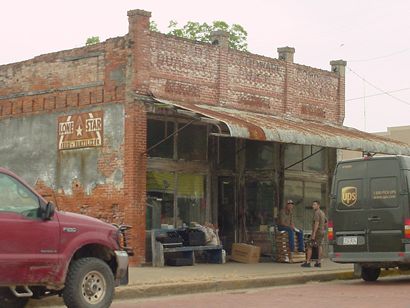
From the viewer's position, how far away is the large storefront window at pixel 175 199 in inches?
738

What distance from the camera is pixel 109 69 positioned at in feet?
60.6

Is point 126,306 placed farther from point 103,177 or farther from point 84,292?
point 103,177

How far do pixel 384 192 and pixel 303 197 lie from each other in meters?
7.84

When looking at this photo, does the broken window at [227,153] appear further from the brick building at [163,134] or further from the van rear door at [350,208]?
the van rear door at [350,208]

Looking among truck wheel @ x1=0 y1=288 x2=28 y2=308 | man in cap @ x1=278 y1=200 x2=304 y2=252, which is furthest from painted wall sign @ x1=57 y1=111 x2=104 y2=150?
truck wheel @ x1=0 y1=288 x2=28 y2=308

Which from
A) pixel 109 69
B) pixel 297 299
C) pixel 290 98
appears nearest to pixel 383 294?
pixel 297 299

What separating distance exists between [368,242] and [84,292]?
7.32 meters

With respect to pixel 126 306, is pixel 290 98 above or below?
above

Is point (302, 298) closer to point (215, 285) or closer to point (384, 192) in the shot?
point (215, 285)

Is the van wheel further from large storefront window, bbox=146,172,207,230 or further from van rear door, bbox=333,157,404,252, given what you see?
large storefront window, bbox=146,172,207,230

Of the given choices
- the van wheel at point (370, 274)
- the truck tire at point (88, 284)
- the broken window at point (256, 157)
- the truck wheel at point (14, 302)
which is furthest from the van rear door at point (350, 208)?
the truck wheel at point (14, 302)

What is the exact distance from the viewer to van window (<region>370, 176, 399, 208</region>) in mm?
15148

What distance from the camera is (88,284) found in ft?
32.7


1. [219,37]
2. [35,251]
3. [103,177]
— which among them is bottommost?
[35,251]
